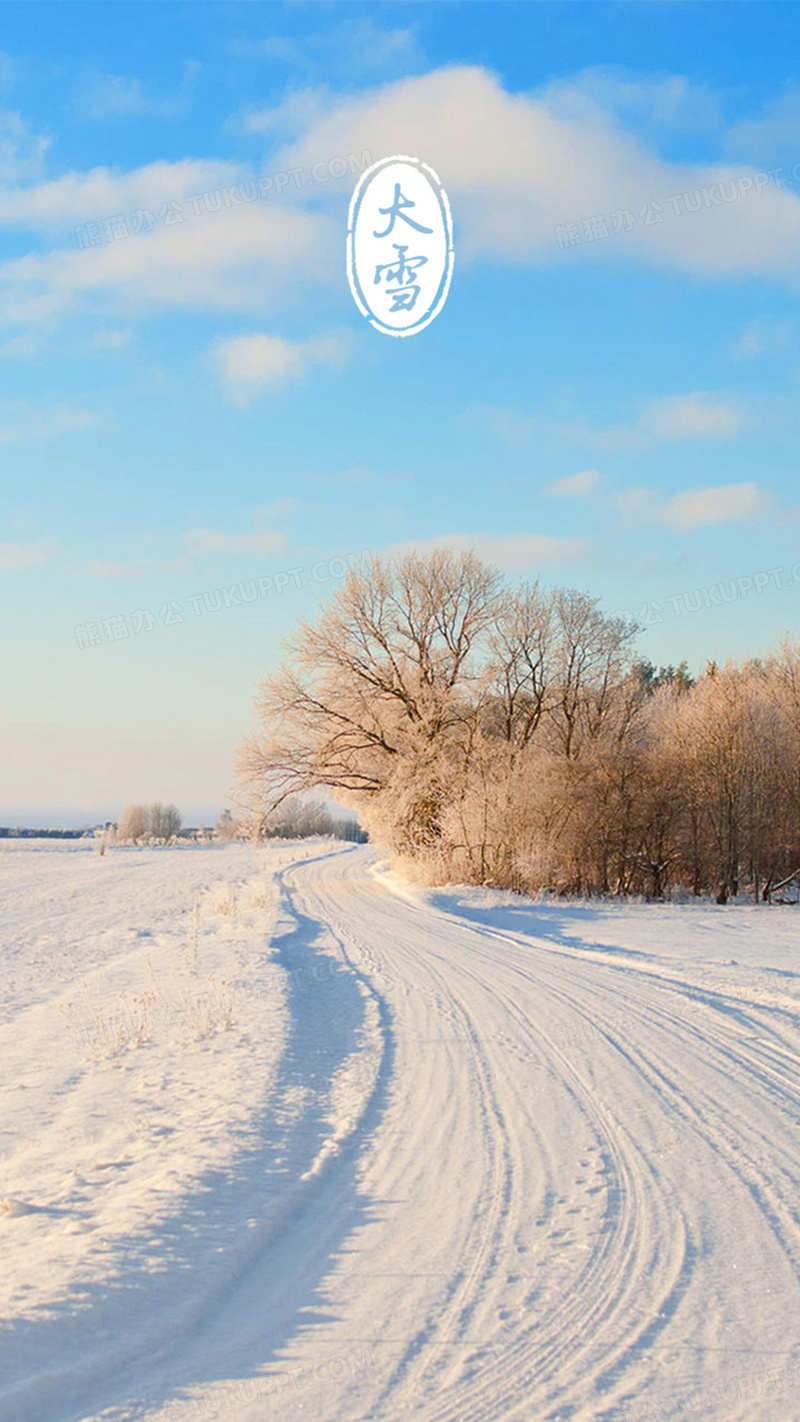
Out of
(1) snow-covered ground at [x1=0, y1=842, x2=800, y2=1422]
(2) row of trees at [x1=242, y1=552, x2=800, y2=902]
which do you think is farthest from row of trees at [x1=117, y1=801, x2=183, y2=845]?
(1) snow-covered ground at [x1=0, y1=842, x2=800, y2=1422]

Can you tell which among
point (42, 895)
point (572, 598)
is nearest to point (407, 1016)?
point (42, 895)

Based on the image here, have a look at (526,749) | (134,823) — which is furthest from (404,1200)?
(134,823)

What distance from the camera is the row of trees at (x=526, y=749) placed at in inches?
1253

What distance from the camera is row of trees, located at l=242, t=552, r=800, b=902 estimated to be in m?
31.8

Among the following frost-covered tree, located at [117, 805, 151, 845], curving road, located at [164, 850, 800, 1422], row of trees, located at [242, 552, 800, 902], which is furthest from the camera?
frost-covered tree, located at [117, 805, 151, 845]

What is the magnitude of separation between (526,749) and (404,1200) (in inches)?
1070

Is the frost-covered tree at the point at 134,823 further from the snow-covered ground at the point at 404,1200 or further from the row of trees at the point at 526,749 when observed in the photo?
the snow-covered ground at the point at 404,1200

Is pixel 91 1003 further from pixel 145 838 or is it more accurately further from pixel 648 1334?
pixel 145 838

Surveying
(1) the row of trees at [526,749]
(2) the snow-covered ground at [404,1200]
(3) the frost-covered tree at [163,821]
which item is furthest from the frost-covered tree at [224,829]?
(2) the snow-covered ground at [404,1200]

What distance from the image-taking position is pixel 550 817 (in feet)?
102

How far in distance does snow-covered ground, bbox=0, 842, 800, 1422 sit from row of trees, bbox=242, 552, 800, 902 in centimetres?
1889

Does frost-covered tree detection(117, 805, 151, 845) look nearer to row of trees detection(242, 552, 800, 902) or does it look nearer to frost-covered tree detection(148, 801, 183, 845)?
frost-covered tree detection(148, 801, 183, 845)

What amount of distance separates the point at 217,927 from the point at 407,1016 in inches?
415

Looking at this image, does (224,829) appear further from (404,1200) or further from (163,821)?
(404,1200)
